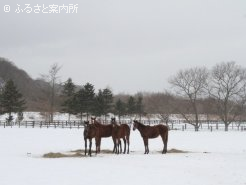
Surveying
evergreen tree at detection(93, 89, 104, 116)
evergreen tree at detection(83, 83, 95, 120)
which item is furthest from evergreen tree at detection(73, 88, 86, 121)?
evergreen tree at detection(93, 89, 104, 116)

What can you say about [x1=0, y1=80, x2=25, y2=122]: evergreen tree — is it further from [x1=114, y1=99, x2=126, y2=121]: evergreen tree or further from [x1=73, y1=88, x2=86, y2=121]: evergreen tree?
[x1=114, y1=99, x2=126, y2=121]: evergreen tree

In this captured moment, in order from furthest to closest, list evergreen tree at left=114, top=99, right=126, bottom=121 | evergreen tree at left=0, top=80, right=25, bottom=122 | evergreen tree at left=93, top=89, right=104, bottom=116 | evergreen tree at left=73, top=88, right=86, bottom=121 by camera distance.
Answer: evergreen tree at left=114, top=99, right=126, bottom=121 < evergreen tree at left=93, top=89, right=104, bottom=116 < evergreen tree at left=73, top=88, right=86, bottom=121 < evergreen tree at left=0, top=80, right=25, bottom=122

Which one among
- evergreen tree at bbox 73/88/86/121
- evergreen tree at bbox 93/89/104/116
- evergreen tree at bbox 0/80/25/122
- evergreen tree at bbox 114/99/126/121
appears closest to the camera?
evergreen tree at bbox 0/80/25/122

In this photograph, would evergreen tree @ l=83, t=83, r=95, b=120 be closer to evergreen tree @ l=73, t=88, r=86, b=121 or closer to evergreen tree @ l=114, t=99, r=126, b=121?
evergreen tree @ l=73, t=88, r=86, b=121

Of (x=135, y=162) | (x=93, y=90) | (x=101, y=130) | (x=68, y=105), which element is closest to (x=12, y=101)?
(x=68, y=105)

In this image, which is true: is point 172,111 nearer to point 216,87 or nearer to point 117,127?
point 216,87

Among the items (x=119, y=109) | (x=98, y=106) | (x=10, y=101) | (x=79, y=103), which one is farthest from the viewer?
(x=119, y=109)

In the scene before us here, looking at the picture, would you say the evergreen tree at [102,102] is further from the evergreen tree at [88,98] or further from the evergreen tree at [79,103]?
the evergreen tree at [79,103]

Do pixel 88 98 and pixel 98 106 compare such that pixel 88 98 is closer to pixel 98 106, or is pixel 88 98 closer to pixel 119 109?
pixel 98 106

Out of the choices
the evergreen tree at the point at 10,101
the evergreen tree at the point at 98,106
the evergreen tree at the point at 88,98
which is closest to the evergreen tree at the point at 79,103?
the evergreen tree at the point at 88,98

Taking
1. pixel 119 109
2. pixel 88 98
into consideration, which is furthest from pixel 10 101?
pixel 119 109

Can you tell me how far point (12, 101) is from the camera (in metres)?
65.6

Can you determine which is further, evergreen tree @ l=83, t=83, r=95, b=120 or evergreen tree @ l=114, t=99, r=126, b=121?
evergreen tree @ l=114, t=99, r=126, b=121

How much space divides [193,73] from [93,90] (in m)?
21.0
